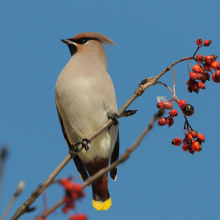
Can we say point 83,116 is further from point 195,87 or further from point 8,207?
point 8,207

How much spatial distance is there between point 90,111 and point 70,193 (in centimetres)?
233

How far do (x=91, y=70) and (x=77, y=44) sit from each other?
92 centimetres

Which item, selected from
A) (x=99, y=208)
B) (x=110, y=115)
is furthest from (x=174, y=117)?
(x=99, y=208)

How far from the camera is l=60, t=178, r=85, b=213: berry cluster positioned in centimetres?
126

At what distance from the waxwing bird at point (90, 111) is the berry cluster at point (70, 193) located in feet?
7.47

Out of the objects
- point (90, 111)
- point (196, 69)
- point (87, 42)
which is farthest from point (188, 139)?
point (87, 42)

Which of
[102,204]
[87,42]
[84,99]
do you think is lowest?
[102,204]

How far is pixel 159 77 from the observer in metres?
2.49

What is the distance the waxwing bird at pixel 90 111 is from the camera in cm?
359

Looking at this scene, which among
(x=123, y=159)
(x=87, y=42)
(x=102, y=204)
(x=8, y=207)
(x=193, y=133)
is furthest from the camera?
(x=87, y=42)

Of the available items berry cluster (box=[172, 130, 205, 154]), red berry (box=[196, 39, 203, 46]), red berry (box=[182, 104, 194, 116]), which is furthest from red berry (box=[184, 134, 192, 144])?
red berry (box=[196, 39, 203, 46])

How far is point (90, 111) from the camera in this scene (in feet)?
11.8

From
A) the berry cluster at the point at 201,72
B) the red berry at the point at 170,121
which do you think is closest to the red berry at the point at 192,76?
the berry cluster at the point at 201,72

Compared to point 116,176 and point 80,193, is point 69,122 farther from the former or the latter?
point 80,193
